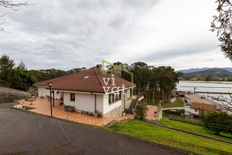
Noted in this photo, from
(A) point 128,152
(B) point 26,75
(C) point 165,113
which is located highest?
(B) point 26,75

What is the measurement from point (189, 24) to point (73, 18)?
9.69 metres

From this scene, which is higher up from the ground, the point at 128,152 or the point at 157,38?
the point at 157,38

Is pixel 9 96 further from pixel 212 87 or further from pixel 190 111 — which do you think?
pixel 190 111

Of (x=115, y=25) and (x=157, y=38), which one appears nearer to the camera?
(x=115, y=25)

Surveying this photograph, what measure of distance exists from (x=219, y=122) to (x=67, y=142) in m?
22.4

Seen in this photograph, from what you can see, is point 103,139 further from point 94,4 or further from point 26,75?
point 26,75

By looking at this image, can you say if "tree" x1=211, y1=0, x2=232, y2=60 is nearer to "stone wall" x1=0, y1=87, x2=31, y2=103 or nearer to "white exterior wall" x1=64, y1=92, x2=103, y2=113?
"white exterior wall" x1=64, y1=92, x2=103, y2=113

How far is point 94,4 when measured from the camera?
11.7 m


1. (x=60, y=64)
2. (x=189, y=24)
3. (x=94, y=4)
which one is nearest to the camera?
(x=94, y=4)

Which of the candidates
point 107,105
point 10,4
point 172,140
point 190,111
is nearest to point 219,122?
point 190,111

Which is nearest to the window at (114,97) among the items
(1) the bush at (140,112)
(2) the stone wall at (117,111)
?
(2) the stone wall at (117,111)

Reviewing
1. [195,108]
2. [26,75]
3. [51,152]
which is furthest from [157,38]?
[195,108]

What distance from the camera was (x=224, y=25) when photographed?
5152mm

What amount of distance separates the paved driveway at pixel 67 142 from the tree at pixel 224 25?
3957 millimetres
